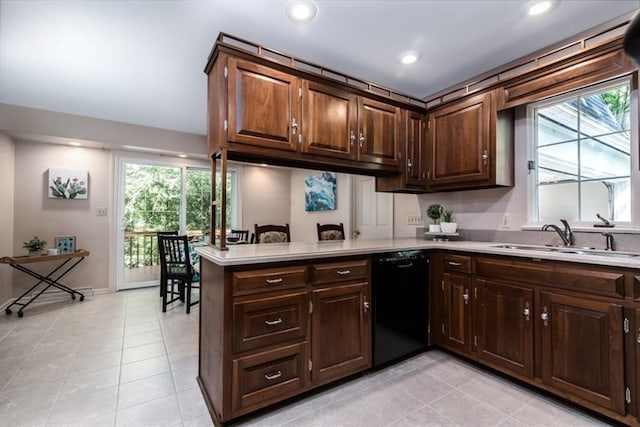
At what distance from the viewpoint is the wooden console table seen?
11.3 feet

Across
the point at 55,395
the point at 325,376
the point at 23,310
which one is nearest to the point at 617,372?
the point at 325,376

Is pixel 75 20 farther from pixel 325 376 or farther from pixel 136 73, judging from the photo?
pixel 325 376

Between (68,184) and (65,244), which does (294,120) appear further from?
(65,244)

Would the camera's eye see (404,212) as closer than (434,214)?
No

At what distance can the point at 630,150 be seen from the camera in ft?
6.73

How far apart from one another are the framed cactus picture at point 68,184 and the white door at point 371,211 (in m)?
4.02

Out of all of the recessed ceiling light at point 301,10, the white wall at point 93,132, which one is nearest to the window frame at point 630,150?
the recessed ceiling light at point 301,10

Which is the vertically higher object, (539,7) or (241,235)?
(539,7)

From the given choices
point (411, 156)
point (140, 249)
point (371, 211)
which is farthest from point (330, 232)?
point (140, 249)

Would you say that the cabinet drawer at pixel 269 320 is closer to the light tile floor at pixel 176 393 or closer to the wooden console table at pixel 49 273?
the light tile floor at pixel 176 393

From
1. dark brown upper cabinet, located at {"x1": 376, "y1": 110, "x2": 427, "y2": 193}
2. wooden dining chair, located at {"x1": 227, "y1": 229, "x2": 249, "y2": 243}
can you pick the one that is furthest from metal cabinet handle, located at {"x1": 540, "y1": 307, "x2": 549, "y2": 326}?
wooden dining chair, located at {"x1": 227, "y1": 229, "x2": 249, "y2": 243}

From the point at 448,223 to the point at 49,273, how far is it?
5.19 m

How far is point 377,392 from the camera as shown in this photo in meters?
1.94

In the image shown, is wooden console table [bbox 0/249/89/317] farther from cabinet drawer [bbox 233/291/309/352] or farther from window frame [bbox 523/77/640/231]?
window frame [bbox 523/77/640/231]
